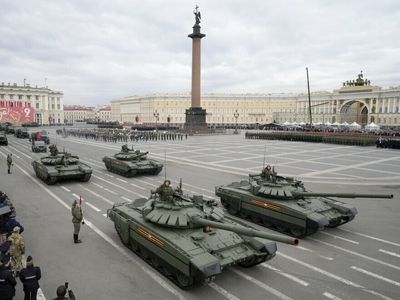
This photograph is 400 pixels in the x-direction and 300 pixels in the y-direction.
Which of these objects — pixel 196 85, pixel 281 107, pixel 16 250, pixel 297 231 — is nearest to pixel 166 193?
pixel 16 250

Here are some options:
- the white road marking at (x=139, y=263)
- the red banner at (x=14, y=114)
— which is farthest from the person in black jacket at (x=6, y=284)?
the red banner at (x=14, y=114)

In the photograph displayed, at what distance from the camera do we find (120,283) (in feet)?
25.2

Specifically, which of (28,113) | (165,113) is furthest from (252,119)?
(28,113)

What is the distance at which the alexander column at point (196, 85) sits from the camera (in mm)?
59781

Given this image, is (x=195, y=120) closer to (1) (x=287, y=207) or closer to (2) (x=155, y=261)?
(1) (x=287, y=207)

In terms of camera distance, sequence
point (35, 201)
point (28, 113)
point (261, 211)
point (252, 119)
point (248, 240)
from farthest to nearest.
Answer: point (252, 119), point (28, 113), point (35, 201), point (261, 211), point (248, 240)

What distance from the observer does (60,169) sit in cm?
1734

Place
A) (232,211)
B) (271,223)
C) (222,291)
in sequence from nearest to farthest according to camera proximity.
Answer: (222,291) → (271,223) → (232,211)

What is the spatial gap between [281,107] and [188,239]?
430ft

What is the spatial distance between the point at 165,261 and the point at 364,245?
20.4 ft

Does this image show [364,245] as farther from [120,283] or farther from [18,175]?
[18,175]

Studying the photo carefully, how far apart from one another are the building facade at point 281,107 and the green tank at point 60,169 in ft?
276


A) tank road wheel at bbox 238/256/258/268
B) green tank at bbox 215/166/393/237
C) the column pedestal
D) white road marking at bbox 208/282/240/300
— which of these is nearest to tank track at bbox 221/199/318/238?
green tank at bbox 215/166/393/237

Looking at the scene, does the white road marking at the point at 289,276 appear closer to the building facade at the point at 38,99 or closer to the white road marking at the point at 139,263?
the white road marking at the point at 139,263
